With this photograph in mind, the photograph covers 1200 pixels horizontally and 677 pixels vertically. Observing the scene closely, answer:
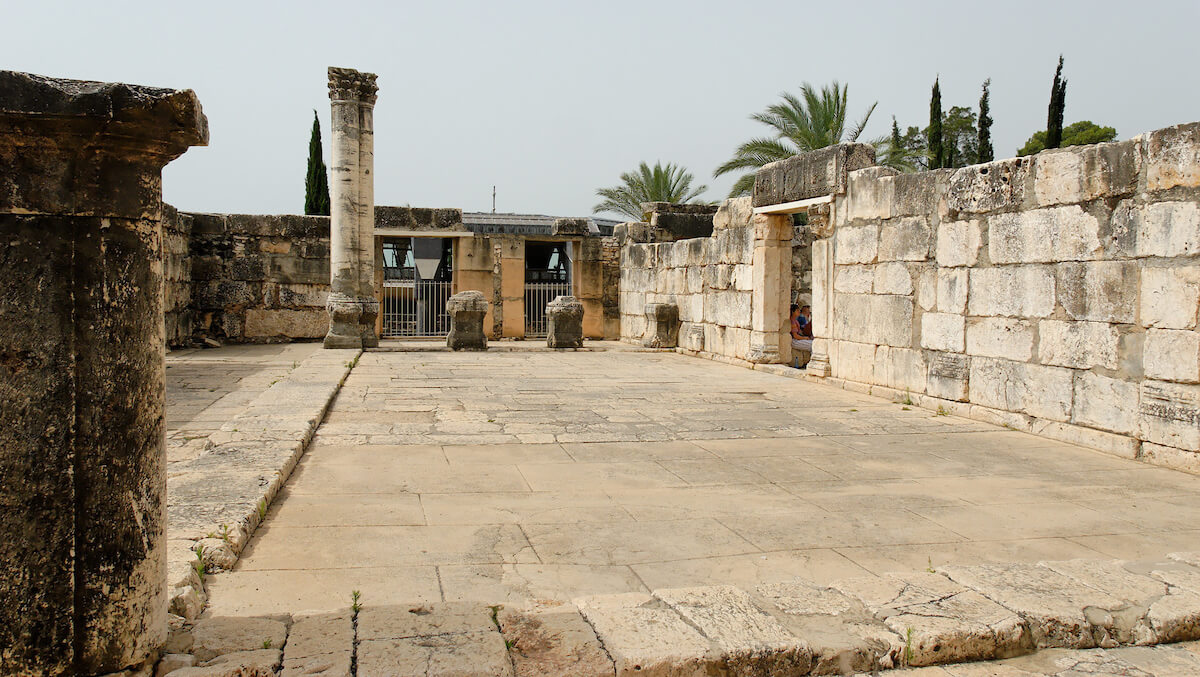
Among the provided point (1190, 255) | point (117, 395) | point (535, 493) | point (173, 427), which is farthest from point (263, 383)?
point (1190, 255)

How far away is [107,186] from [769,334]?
10.4 m

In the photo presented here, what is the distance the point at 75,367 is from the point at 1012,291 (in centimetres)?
684

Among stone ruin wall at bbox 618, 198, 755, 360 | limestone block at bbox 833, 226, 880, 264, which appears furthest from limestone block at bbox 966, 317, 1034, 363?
stone ruin wall at bbox 618, 198, 755, 360

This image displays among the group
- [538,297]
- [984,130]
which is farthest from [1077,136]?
[538,297]

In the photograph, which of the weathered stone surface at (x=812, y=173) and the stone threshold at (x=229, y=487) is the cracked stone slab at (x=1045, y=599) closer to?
the stone threshold at (x=229, y=487)

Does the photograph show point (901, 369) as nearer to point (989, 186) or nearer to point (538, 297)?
point (989, 186)

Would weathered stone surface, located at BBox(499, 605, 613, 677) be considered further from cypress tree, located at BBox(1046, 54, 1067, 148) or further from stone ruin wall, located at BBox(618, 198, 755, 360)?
cypress tree, located at BBox(1046, 54, 1067, 148)

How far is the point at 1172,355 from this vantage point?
581 cm

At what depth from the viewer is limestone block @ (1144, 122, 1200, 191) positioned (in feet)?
18.6

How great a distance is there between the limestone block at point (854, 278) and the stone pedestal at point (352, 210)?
7.93m

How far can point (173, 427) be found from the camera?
6867 mm

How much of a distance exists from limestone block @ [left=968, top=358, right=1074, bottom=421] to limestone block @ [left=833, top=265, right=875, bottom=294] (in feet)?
6.30

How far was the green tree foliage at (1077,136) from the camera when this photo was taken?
102 feet

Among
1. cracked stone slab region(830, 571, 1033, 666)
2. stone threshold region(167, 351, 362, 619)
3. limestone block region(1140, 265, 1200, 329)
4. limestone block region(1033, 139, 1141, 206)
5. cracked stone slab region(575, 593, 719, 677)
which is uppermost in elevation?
limestone block region(1033, 139, 1141, 206)
